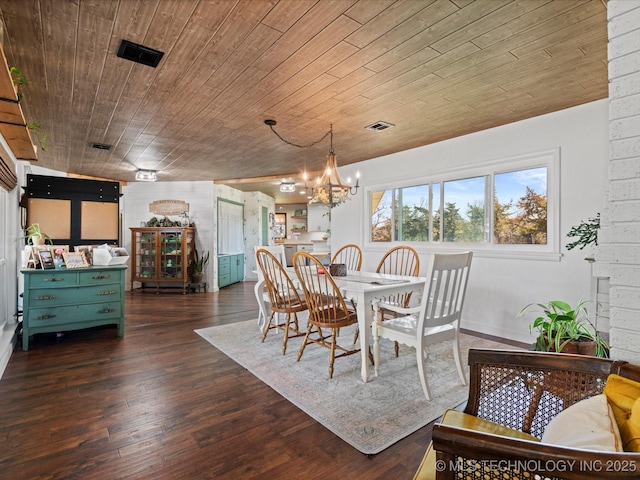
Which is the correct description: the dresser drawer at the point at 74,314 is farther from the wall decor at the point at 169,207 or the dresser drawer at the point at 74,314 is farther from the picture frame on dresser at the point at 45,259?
the wall decor at the point at 169,207

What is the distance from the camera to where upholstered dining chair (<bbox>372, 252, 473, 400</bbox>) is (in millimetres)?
2330

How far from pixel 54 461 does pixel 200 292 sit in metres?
5.50

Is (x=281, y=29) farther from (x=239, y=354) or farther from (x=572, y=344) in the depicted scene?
(x=239, y=354)

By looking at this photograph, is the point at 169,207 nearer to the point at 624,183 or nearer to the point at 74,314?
the point at 74,314

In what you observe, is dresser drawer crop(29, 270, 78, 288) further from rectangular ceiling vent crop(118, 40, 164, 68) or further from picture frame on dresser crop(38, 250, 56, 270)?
rectangular ceiling vent crop(118, 40, 164, 68)

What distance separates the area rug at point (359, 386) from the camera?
2.00 metres

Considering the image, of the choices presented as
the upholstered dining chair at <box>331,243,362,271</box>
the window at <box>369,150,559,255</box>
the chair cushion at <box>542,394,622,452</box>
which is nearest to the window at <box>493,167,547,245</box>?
the window at <box>369,150,559,255</box>

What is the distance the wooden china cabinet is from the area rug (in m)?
3.80

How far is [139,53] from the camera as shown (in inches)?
85.2

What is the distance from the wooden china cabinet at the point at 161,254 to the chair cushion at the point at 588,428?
6912 mm

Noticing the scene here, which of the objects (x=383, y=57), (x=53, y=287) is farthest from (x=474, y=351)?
(x=53, y=287)

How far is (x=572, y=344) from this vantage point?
6.53 ft

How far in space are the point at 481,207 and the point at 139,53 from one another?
3791 millimetres

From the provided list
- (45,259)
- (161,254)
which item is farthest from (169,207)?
(45,259)
